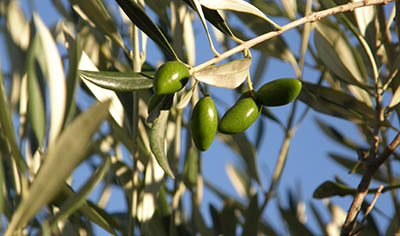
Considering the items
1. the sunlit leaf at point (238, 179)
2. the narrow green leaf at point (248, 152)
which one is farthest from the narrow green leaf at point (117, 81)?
the sunlit leaf at point (238, 179)

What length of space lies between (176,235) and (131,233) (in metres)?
0.19

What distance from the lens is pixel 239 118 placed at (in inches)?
22.3

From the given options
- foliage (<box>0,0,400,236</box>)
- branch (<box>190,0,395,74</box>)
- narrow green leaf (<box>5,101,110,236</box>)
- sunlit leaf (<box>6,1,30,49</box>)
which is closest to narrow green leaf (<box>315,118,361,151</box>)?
foliage (<box>0,0,400,236</box>)

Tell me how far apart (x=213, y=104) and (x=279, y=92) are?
7 centimetres

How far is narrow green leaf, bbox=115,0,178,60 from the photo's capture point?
56 cm

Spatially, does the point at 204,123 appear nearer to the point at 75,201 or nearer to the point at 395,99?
the point at 75,201

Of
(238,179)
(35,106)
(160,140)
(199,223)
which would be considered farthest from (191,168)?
(238,179)

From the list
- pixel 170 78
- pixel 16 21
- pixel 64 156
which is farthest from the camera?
pixel 16 21

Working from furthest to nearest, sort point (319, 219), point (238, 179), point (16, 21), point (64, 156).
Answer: point (238, 179) < point (16, 21) < point (319, 219) < point (64, 156)

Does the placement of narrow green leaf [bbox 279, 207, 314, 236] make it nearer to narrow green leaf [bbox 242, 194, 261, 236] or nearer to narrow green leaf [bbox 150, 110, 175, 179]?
narrow green leaf [bbox 242, 194, 261, 236]

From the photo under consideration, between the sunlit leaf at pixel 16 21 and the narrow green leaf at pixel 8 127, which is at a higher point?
the sunlit leaf at pixel 16 21

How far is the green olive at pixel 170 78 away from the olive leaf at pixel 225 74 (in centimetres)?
2

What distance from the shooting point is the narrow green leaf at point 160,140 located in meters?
0.59

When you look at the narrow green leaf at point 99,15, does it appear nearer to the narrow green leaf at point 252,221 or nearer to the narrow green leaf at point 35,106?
the narrow green leaf at point 35,106
